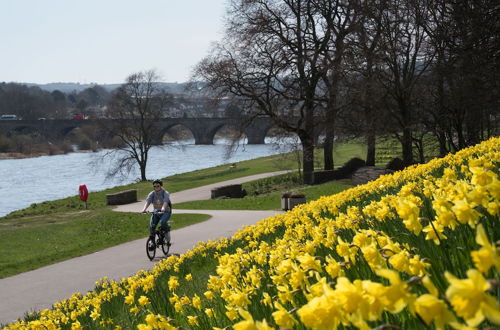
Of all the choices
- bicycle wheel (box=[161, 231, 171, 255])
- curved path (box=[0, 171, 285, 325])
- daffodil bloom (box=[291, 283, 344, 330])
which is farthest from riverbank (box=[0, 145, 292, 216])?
daffodil bloom (box=[291, 283, 344, 330])

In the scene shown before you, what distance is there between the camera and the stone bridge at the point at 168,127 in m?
91.3

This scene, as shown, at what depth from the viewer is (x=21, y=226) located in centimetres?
2272

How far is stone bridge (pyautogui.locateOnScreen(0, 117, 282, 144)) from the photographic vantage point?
300 ft

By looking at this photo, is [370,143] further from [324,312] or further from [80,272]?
[324,312]

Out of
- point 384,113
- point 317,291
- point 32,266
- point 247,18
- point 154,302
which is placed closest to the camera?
point 317,291

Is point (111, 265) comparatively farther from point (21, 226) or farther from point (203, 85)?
point (203, 85)

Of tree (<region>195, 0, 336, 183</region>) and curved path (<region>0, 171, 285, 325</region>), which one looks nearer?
curved path (<region>0, 171, 285, 325</region>)

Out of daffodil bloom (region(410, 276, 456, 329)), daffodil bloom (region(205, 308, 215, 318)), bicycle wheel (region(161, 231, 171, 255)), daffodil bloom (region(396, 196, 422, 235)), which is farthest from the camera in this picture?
bicycle wheel (region(161, 231, 171, 255))

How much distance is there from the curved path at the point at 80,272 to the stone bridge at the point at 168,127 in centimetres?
5951

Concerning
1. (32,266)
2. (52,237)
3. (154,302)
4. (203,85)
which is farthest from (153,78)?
(154,302)

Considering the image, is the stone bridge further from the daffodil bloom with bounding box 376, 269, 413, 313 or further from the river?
the daffodil bloom with bounding box 376, 269, 413, 313

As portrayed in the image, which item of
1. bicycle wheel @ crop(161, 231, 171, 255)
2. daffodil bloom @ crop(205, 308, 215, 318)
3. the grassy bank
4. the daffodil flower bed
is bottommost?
the grassy bank

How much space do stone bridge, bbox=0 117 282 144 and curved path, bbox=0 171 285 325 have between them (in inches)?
2343

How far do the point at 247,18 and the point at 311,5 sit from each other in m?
3.46
